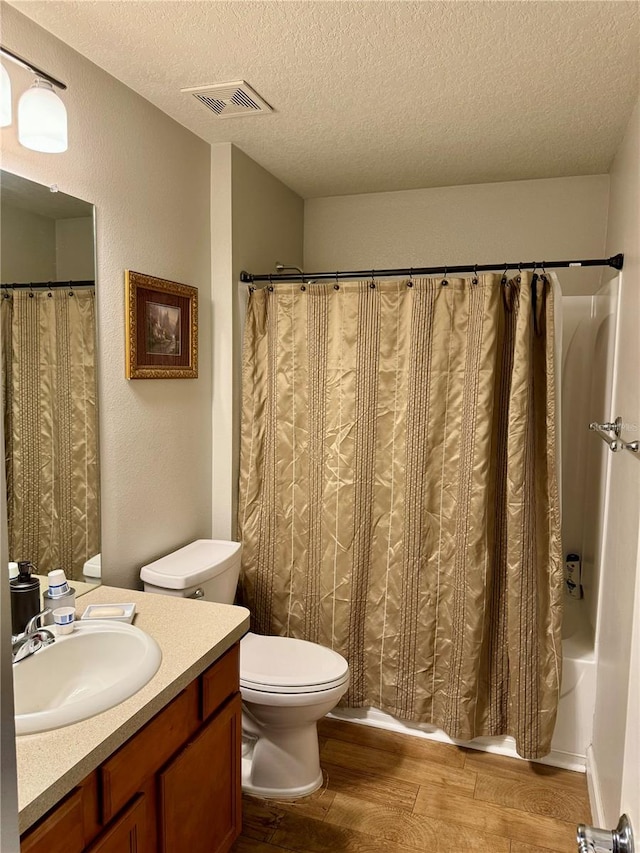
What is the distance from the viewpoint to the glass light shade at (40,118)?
4.95 ft

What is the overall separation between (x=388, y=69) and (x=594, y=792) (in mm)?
2522

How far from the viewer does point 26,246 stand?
1.67 meters

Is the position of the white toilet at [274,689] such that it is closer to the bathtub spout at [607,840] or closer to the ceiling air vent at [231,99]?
the bathtub spout at [607,840]

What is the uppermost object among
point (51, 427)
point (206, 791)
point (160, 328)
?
point (160, 328)

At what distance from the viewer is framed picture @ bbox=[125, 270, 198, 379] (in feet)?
6.97

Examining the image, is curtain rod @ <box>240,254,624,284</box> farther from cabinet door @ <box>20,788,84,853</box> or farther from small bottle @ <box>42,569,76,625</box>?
cabinet door @ <box>20,788,84,853</box>

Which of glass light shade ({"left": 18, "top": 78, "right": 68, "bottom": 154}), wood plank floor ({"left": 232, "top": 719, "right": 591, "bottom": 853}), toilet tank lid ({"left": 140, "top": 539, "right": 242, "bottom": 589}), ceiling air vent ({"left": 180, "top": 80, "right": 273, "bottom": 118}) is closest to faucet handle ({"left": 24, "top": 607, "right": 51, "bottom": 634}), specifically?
toilet tank lid ({"left": 140, "top": 539, "right": 242, "bottom": 589})

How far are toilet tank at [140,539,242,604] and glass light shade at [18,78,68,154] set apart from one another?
1.39m

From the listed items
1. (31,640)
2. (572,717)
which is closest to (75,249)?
(31,640)

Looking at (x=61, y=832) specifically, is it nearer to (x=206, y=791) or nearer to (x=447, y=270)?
(x=206, y=791)

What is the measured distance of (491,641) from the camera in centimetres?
248

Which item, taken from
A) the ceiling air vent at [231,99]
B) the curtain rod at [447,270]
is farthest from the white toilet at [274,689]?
the ceiling air vent at [231,99]

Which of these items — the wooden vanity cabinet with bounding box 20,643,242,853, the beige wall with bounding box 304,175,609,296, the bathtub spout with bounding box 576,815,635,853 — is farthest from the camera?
the beige wall with bounding box 304,175,609,296

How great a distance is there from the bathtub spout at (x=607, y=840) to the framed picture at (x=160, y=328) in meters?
1.82
